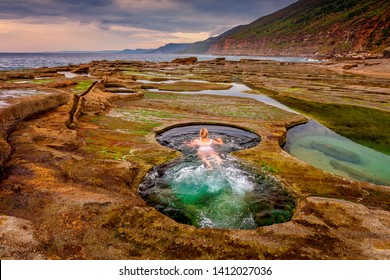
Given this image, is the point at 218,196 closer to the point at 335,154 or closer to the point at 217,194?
the point at 217,194

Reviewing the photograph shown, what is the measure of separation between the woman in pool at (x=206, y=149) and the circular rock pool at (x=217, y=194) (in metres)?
0.20

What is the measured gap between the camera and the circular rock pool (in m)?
9.09

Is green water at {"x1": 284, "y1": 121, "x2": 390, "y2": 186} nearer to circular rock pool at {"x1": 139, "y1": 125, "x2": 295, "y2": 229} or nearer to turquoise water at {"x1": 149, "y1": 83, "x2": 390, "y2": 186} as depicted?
turquoise water at {"x1": 149, "y1": 83, "x2": 390, "y2": 186}

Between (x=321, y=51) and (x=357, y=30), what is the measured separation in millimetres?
28711

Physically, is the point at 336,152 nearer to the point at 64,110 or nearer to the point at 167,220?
the point at 167,220

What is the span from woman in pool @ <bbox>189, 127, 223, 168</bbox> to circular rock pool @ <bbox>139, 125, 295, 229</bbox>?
195 mm

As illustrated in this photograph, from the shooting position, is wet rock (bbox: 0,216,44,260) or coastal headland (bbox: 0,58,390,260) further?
coastal headland (bbox: 0,58,390,260)

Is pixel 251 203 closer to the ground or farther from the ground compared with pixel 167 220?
closer to the ground

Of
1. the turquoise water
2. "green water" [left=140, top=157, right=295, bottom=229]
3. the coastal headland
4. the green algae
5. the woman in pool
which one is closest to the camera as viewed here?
the coastal headland

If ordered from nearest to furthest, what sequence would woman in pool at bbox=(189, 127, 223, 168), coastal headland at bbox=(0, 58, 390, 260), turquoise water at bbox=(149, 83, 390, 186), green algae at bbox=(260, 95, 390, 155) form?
coastal headland at bbox=(0, 58, 390, 260), turquoise water at bbox=(149, 83, 390, 186), woman in pool at bbox=(189, 127, 223, 168), green algae at bbox=(260, 95, 390, 155)

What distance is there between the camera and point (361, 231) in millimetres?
7430

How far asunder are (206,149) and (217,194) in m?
4.67

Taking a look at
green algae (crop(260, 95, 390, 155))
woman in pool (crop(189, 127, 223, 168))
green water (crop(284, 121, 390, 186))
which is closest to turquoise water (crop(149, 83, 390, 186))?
green water (crop(284, 121, 390, 186))

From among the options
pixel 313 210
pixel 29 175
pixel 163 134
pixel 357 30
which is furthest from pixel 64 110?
pixel 357 30
